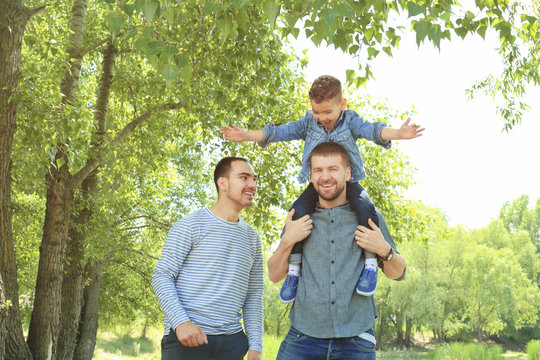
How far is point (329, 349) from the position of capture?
8.80ft

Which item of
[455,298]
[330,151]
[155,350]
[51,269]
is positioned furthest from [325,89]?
[455,298]

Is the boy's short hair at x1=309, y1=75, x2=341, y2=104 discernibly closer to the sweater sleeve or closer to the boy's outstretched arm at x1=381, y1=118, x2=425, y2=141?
the boy's outstretched arm at x1=381, y1=118, x2=425, y2=141

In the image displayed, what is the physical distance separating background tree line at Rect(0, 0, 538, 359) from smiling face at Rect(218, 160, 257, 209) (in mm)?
742

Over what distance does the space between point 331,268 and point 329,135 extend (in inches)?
38.4

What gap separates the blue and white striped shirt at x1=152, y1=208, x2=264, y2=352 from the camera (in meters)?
3.26

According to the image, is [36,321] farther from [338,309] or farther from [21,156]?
[338,309]

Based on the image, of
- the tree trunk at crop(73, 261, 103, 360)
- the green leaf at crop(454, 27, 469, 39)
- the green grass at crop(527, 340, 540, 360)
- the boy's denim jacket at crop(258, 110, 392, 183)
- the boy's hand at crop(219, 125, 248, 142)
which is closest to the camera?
the boy's denim jacket at crop(258, 110, 392, 183)

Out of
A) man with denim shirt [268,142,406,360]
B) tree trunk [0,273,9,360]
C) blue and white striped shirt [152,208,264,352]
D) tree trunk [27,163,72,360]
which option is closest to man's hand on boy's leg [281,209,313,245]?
man with denim shirt [268,142,406,360]

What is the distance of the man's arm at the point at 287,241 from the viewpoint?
2.92m

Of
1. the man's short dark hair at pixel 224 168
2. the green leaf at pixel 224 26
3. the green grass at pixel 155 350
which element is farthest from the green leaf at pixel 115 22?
the green grass at pixel 155 350

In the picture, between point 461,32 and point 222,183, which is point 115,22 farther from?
point 461,32

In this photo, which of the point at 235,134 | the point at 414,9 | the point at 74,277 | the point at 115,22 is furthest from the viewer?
the point at 74,277

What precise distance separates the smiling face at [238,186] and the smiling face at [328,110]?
1.99ft

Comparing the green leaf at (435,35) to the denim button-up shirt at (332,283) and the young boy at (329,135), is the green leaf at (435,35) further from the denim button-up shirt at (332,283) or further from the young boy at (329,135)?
the denim button-up shirt at (332,283)
